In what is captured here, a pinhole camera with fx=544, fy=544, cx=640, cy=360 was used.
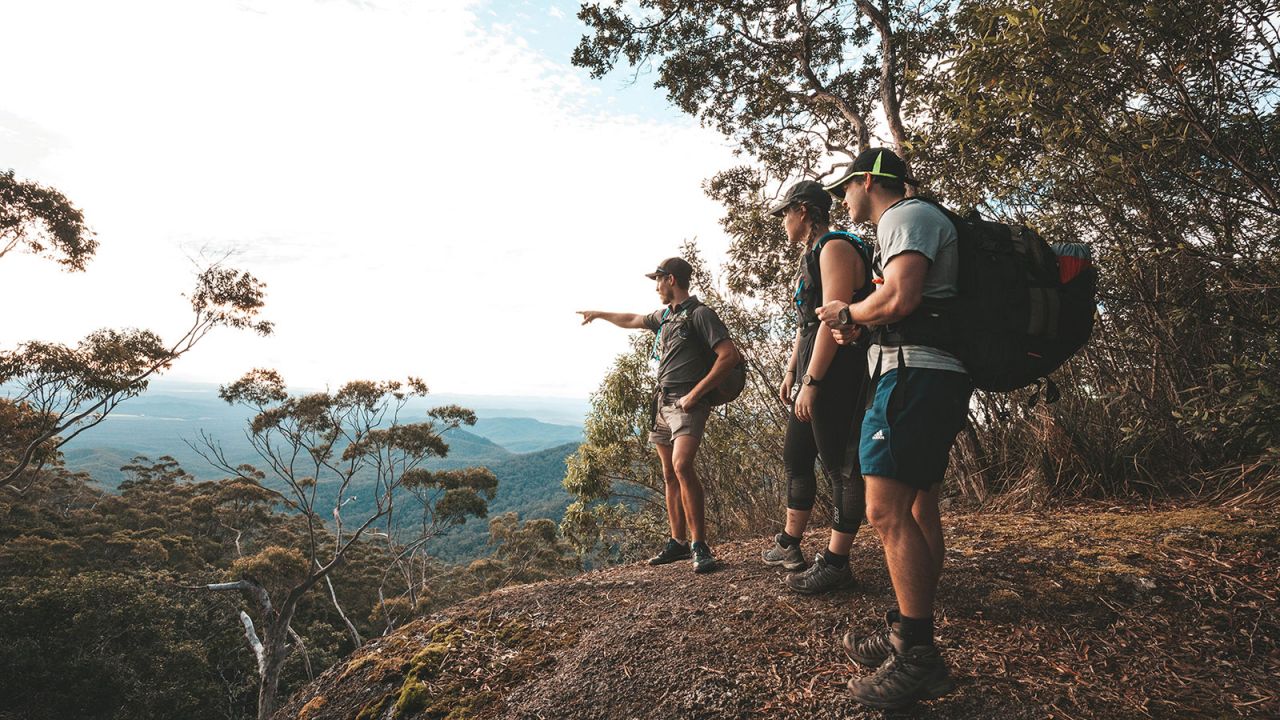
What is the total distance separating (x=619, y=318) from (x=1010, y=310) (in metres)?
2.89

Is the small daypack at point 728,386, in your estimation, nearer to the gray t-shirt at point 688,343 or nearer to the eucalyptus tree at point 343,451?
the gray t-shirt at point 688,343

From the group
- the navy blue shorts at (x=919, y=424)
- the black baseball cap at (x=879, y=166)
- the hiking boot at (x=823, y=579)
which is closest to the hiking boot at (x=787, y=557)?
the hiking boot at (x=823, y=579)

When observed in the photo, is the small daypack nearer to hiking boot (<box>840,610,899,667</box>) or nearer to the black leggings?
the black leggings

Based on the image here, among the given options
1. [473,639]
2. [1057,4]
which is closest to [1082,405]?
[1057,4]

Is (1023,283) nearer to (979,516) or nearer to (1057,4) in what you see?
(1057,4)

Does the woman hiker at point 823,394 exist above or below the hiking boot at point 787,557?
above

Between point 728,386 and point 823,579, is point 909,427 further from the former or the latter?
point 728,386

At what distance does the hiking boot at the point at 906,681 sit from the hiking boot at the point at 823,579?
756mm

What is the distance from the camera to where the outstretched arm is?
163 inches

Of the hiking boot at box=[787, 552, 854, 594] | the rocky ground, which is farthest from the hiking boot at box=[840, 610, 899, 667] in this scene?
the hiking boot at box=[787, 552, 854, 594]

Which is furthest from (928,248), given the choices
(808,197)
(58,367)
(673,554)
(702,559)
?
(58,367)

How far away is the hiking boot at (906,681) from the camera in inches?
64.1

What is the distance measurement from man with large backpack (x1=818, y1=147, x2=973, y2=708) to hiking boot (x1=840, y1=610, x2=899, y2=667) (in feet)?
0.35

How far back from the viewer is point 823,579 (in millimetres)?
2457
